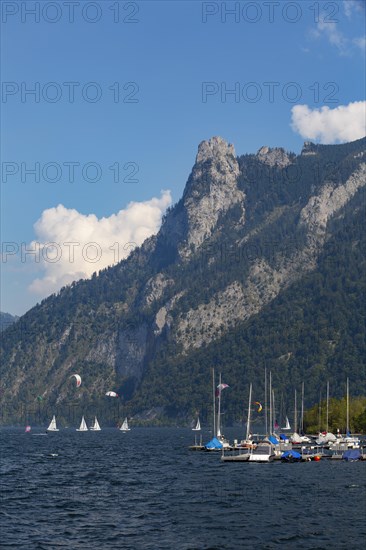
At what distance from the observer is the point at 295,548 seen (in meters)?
59.8

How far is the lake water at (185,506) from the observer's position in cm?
6356

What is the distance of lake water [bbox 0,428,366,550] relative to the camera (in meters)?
63.6

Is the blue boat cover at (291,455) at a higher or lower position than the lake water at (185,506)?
higher

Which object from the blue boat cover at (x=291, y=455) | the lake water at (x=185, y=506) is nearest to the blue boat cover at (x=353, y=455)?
the lake water at (x=185, y=506)

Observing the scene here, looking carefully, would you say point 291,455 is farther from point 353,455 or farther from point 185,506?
point 185,506

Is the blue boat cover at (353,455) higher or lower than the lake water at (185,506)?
higher

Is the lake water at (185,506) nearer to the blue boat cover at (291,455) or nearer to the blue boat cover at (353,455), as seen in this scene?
the blue boat cover at (291,455)

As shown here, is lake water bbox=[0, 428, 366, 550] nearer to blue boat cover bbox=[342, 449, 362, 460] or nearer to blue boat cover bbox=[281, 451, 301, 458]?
blue boat cover bbox=[281, 451, 301, 458]

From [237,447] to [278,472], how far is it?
54452 millimetres

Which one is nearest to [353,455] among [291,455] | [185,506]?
[291,455]

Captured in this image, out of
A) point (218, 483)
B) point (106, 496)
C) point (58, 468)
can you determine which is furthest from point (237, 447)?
point (106, 496)

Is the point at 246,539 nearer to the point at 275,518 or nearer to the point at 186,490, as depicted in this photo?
the point at 275,518

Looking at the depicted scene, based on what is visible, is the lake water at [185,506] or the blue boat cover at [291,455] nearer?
the lake water at [185,506]

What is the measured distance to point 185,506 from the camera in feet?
269
